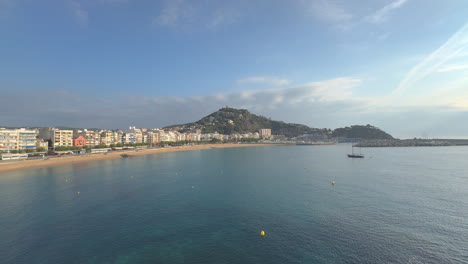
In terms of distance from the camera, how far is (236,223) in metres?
19.7

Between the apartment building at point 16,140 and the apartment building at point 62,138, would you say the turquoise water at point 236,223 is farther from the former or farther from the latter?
the apartment building at point 62,138

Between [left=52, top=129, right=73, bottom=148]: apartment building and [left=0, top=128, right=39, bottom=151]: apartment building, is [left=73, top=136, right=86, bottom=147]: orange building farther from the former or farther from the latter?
[left=0, top=128, right=39, bottom=151]: apartment building

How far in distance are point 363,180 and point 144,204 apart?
115 ft

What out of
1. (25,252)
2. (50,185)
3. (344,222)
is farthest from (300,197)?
(50,185)

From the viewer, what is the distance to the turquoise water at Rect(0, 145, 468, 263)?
14.6 metres

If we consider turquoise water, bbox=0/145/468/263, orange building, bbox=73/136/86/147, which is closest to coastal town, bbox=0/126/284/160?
orange building, bbox=73/136/86/147

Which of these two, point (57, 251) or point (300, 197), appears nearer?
point (57, 251)

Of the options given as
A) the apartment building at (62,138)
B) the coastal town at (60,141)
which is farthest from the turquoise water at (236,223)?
the apartment building at (62,138)

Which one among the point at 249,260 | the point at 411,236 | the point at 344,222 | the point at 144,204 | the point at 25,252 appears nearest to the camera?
the point at 249,260

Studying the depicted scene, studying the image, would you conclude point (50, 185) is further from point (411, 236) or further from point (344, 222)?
point (411, 236)

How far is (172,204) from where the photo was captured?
1002 inches

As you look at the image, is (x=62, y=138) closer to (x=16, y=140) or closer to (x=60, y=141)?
(x=60, y=141)

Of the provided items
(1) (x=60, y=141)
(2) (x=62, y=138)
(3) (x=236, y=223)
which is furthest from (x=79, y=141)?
(3) (x=236, y=223)

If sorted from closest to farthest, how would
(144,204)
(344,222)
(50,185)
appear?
(344,222), (144,204), (50,185)
